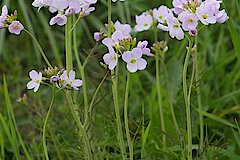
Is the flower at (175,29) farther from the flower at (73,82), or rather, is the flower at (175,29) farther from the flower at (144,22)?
the flower at (144,22)

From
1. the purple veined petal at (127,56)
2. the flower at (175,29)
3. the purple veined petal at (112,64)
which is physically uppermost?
the flower at (175,29)

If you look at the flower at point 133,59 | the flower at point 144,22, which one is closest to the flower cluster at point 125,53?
the flower at point 133,59

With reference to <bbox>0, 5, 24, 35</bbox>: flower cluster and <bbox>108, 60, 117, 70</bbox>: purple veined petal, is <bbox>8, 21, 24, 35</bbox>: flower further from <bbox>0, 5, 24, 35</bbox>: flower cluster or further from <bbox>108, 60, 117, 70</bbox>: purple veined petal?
<bbox>108, 60, 117, 70</bbox>: purple veined petal

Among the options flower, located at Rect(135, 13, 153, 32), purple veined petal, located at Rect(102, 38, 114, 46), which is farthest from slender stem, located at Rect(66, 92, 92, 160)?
flower, located at Rect(135, 13, 153, 32)

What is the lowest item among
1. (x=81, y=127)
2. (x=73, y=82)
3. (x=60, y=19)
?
(x=81, y=127)

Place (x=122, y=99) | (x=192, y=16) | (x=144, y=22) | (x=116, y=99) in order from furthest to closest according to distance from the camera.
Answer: (x=122, y=99) < (x=144, y=22) < (x=116, y=99) < (x=192, y=16)

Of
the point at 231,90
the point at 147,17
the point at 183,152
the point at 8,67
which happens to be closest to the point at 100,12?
the point at 8,67

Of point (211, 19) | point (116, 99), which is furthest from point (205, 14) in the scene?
point (116, 99)

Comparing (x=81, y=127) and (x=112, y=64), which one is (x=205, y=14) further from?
(x=81, y=127)
